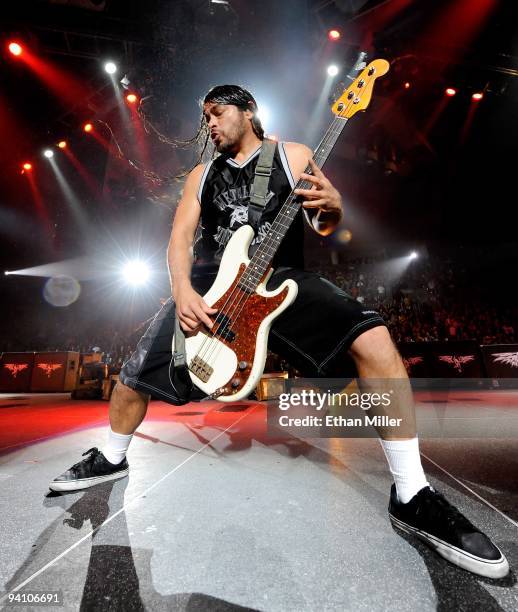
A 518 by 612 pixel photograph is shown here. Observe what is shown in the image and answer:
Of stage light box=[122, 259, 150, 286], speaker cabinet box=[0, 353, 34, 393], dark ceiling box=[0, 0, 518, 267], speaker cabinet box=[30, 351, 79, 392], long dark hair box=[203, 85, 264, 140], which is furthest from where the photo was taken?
stage light box=[122, 259, 150, 286]

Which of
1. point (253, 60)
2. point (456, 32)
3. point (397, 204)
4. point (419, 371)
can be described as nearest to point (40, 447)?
point (419, 371)

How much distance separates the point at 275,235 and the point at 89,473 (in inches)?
56.0

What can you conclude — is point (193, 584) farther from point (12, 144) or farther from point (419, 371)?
point (12, 144)

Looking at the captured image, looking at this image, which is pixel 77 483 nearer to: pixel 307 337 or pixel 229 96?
pixel 307 337

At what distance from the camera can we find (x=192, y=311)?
52.9 inches

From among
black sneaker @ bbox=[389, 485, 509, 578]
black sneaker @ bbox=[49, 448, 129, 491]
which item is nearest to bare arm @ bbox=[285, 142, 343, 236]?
black sneaker @ bbox=[389, 485, 509, 578]

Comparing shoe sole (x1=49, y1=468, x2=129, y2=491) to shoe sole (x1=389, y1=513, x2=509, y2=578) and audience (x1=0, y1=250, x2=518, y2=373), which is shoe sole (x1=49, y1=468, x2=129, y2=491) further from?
audience (x1=0, y1=250, x2=518, y2=373)

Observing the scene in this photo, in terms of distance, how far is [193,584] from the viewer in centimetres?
77

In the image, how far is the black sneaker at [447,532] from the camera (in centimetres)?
82

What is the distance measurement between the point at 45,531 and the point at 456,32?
9.43m

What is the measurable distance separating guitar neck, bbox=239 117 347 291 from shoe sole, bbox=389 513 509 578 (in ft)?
3.37

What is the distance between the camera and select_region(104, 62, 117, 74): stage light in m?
6.88

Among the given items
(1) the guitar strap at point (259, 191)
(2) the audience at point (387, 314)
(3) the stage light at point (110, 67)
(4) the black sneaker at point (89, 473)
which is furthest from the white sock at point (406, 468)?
(3) the stage light at point (110, 67)

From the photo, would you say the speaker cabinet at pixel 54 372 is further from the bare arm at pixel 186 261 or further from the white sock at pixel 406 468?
the white sock at pixel 406 468
